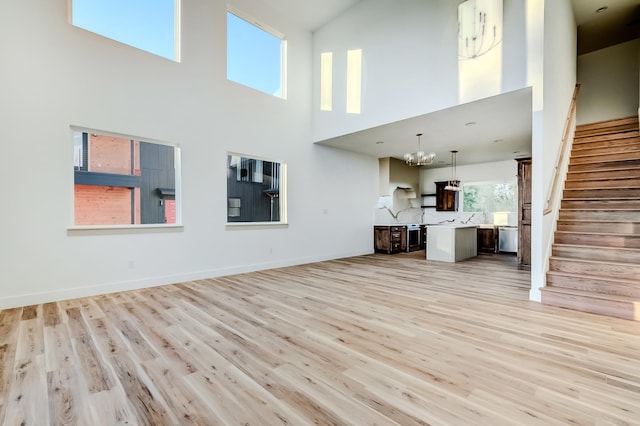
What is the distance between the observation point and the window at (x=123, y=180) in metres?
3.94

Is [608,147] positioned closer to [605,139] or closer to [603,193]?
[605,139]

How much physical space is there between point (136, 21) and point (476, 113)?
536cm

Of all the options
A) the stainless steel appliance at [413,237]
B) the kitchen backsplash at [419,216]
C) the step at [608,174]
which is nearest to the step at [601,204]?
the step at [608,174]

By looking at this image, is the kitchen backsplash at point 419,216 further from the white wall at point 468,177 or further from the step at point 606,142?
the step at point 606,142

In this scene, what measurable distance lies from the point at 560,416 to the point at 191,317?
297cm

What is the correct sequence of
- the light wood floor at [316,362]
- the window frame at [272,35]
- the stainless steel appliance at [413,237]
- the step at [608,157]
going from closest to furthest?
1. the light wood floor at [316,362]
2. the step at [608,157]
3. the window frame at [272,35]
4. the stainless steel appliance at [413,237]

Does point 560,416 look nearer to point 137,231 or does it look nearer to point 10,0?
point 137,231

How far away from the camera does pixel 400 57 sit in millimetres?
5051

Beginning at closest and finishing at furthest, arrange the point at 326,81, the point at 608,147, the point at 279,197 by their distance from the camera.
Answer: the point at 608,147
the point at 279,197
the point at 326,81

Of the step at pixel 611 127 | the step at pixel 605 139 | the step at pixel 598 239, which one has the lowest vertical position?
the step at pixel 598 239

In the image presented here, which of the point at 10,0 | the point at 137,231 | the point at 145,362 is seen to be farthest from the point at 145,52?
the point at 145,362

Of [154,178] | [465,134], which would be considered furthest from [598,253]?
[154,178]

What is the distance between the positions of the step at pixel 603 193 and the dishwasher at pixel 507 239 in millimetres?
3539

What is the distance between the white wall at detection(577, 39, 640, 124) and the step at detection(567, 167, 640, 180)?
3.25 meters
